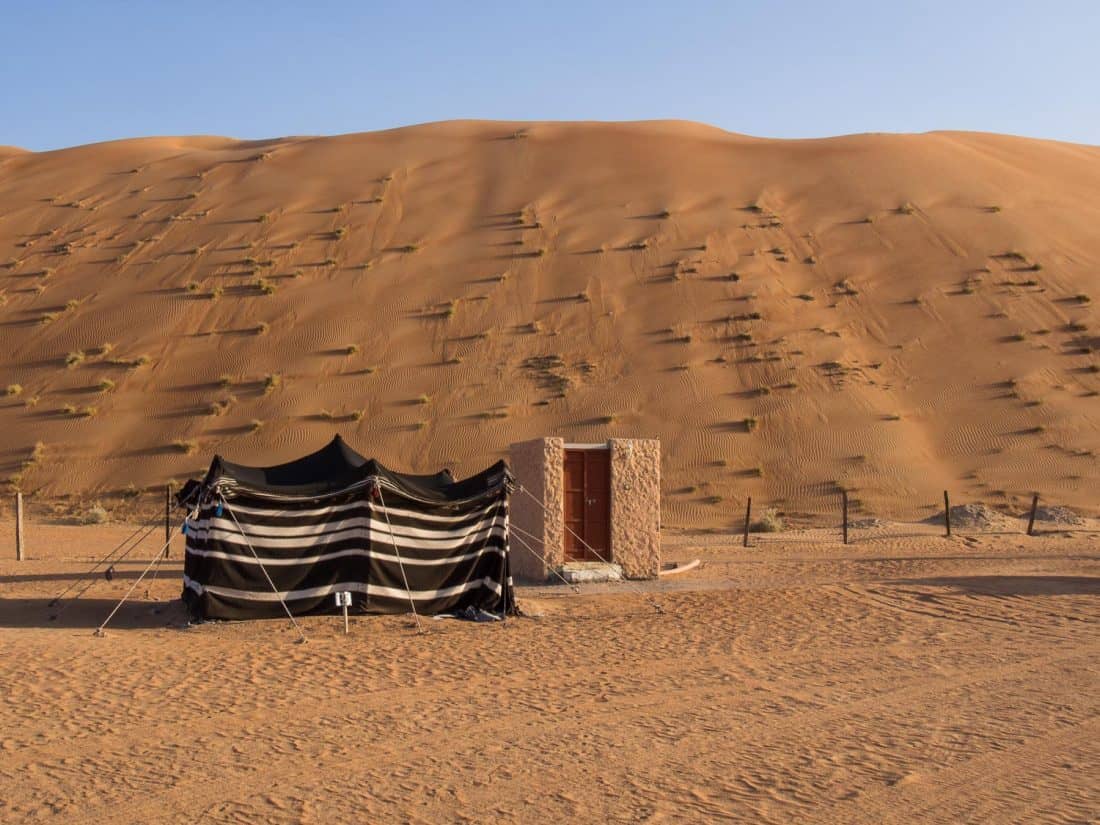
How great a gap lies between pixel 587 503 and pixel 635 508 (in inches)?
31.1

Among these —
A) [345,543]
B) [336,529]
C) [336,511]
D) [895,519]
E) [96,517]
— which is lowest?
[895,519]

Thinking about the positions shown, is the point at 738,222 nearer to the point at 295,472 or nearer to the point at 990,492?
the point at 990,492

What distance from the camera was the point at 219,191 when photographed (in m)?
53.7

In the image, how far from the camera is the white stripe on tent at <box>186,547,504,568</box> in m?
14.1

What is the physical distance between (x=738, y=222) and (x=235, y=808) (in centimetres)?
4286

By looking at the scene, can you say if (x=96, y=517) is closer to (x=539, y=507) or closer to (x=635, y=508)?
(x=539, y=507)

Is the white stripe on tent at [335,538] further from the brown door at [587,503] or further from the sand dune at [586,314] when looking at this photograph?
the sand dune at [586,314]

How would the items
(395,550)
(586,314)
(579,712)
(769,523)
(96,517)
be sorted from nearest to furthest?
(579,712)
(395,550)
(769,523)
(96,517)
(586,314)

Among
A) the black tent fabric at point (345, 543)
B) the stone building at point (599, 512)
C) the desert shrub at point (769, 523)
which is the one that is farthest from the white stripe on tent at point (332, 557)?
the desert shrub at point (769, 523)

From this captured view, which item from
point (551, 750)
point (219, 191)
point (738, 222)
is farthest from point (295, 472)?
point (219, 191)

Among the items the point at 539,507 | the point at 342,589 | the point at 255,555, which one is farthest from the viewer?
the point at 539,507

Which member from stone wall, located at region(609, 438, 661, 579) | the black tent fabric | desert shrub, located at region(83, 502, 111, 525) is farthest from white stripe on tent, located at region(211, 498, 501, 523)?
desert shrub, located at region(83, 502, 111, 525)

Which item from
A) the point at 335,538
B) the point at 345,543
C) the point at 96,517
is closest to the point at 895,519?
the point at 345,543

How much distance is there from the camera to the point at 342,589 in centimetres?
1452
